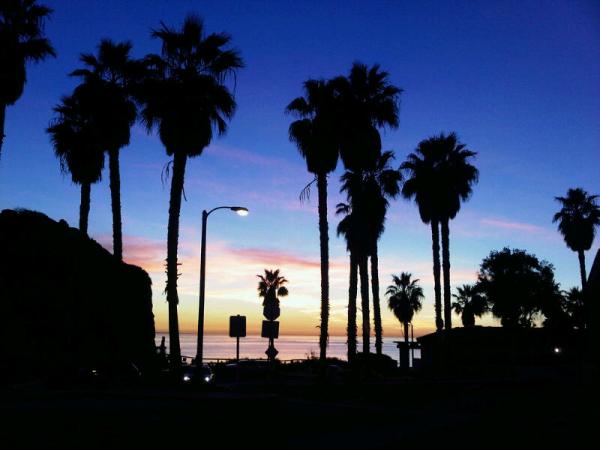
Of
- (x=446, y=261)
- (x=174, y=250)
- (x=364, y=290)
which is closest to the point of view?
(x=174, y=250)

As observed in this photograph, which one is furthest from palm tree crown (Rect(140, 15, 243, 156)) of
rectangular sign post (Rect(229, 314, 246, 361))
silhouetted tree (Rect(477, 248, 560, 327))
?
silhouetted tree (Rect(477, 248, 560, 327))

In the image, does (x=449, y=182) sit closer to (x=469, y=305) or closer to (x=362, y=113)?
(x=362, y=113)

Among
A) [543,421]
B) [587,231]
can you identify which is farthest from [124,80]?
[587,231]

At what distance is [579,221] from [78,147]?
5213 cm

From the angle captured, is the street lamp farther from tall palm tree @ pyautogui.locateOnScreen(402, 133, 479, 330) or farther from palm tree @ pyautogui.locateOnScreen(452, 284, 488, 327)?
palm tree @ pyautogui.locateOnScreen(452, 284, 488, 327)

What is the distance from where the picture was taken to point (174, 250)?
2611 centimetres

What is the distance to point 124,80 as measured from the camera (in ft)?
103

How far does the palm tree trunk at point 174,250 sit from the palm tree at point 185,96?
4cm

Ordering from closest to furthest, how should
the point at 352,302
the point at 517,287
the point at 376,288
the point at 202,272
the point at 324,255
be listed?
the point at 202,272 < the point at 324,255 < the point at 352,302 < the point at 376,288 < the point at 517,287

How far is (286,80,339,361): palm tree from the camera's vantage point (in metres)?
31.0

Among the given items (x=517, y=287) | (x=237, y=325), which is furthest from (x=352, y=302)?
(x=517, y=287)

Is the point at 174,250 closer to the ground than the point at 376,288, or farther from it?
closer to the ground

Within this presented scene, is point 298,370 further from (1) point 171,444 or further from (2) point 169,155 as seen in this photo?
(1) point 171,444

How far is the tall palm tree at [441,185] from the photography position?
43.7 metres
